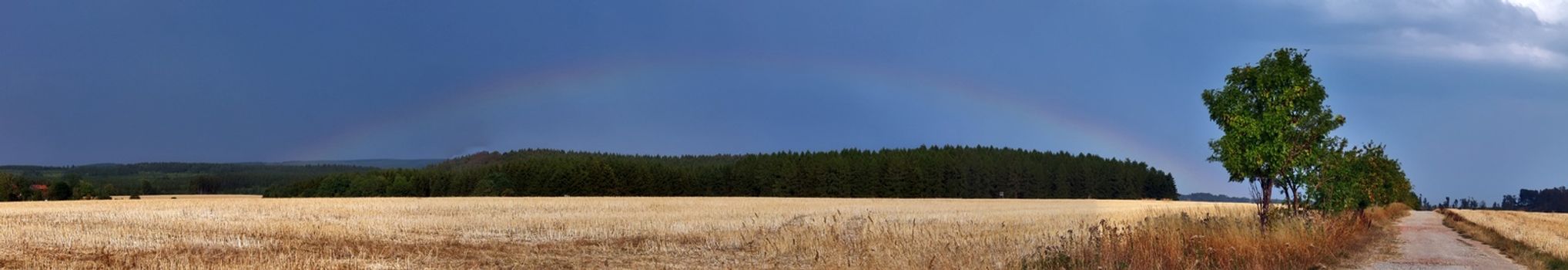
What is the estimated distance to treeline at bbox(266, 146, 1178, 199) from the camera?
123125 mm

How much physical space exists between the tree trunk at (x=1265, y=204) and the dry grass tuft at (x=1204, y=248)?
0.37 m

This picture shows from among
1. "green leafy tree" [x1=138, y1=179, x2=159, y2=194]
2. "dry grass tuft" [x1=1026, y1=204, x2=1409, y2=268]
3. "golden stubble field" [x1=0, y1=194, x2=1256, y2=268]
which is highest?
"green leafy tree" [x1=138, y1=179, x2=159, y2=194]

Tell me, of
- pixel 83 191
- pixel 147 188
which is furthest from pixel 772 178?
pixel 147 188

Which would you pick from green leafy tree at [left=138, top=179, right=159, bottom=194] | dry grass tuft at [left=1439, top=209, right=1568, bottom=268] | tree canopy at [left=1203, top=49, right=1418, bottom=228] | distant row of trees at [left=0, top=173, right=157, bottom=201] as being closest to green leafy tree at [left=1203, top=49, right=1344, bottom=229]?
tree canopy at [left=1203, top=49, right=1418, bottom=228]

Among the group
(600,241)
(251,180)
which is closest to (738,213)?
(600,241)

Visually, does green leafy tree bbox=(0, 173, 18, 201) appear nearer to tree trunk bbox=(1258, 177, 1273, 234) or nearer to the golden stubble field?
the golden stubble field

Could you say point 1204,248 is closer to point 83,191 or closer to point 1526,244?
point 1526,244

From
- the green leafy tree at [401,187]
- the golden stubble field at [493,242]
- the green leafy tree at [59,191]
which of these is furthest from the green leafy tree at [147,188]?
the golden stubble field at [493,242]

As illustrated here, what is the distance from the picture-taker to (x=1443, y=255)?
77.1 feet

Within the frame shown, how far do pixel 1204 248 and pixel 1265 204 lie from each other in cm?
1093

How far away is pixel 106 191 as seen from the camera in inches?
4218

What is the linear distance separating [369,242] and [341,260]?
612 centimetres

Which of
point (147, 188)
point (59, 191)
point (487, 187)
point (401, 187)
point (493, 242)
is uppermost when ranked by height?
point (487, 187)

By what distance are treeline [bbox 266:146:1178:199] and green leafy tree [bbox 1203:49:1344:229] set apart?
101 metres
